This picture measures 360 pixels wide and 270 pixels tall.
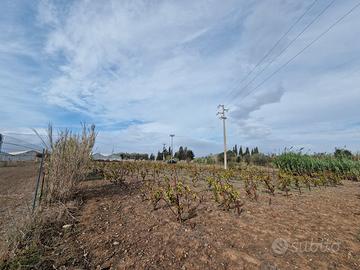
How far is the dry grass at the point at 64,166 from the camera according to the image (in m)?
5.09

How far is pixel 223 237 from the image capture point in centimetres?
328

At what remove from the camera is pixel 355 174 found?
1105cm

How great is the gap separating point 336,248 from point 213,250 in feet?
4.78

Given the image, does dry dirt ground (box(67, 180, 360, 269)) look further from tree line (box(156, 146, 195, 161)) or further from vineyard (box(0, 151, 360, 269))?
tree line (box(156, 146, 195, 161))

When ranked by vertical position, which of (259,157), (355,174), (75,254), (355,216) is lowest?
(75,254)

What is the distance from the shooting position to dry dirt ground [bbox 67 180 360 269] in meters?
2.73

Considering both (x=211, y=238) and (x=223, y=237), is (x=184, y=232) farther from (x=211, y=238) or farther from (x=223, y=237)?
(x=223, y=237)

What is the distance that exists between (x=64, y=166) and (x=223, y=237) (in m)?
3.63

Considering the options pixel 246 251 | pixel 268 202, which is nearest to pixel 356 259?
pixel 246 251

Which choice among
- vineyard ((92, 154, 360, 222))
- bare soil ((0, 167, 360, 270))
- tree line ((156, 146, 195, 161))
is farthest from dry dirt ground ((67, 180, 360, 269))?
tree line ((156, 146, 195, 161))

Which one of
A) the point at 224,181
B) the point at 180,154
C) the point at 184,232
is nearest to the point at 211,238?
the point at 184,232

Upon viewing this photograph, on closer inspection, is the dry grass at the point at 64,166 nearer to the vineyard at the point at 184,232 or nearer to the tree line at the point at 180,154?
the vineyard at the point at 184,232

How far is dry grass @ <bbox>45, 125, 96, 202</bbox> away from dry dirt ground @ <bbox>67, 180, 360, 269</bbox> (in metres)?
0.79

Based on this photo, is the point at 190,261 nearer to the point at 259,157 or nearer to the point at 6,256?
the point at 6,256
